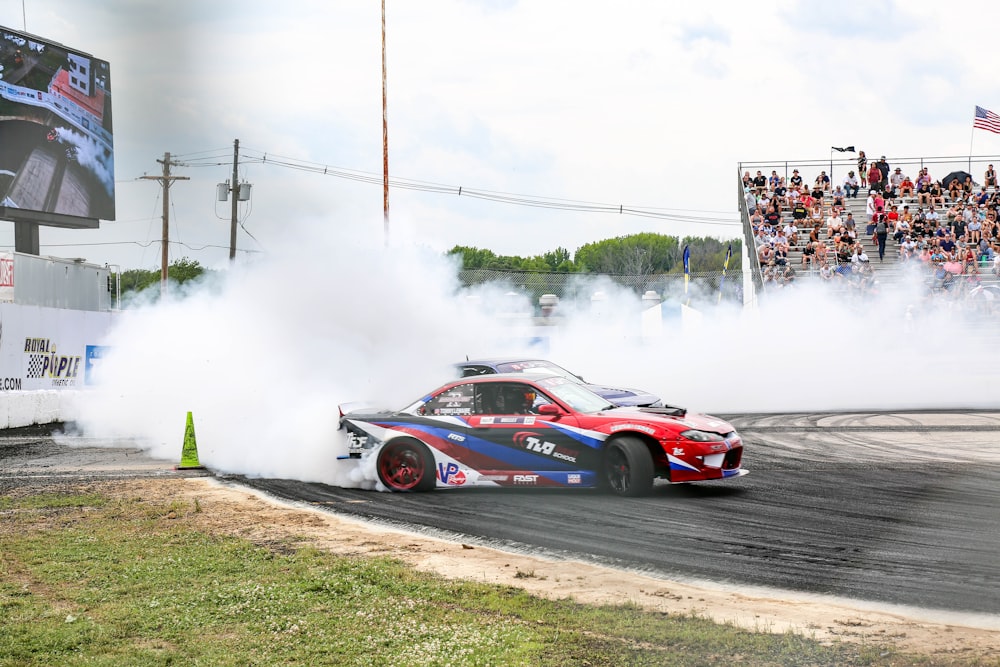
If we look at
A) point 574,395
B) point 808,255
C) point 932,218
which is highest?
point 932,218

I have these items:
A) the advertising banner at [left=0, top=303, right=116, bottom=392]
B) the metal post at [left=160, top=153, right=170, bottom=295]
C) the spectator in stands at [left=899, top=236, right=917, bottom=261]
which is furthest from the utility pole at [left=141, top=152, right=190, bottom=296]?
the spectator in stands at [left=899, top=236, right=917, bottom=261]

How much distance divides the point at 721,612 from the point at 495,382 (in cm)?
535

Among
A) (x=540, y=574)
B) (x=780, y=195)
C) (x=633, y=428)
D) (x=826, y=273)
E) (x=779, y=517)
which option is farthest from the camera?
(x=780, y=195)

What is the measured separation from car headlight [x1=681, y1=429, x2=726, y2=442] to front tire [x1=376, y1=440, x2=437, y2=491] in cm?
273

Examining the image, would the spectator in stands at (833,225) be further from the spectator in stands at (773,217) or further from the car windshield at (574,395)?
the car windshield at (574,395)

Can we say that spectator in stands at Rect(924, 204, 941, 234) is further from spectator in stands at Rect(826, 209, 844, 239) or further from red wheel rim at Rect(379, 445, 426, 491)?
red wheel rim at Rect(379, 445, 426, 491)

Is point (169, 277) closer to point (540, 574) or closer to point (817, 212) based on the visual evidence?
point (817, 212)

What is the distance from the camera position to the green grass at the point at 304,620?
5.27 meters

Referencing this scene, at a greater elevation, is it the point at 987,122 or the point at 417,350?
the point at 987,122

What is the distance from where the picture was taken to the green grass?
5266 mm

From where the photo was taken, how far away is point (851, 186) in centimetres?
3434

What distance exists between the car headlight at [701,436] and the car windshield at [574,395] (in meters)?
1.12

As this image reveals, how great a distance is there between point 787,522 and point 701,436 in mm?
1506

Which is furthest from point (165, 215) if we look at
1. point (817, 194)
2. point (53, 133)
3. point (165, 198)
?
point (817, 194)
